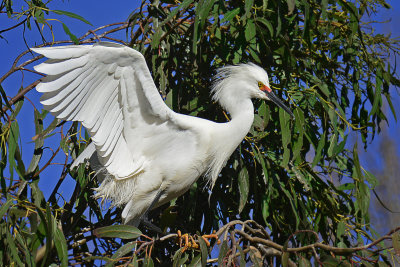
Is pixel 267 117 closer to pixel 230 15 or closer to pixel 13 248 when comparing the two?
pixel 230 15

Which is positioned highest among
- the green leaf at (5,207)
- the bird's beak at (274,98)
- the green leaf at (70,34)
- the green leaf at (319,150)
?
the green leaf at (70,34)

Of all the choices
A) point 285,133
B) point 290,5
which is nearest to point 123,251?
point 285,133

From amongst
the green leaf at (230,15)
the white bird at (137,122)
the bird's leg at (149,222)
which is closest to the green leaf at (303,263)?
the white bird at (137,122)

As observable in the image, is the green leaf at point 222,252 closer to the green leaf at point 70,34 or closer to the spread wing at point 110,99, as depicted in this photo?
the spread wing at point 110,99

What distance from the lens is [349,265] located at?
165cm

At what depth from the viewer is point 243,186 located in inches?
89.7

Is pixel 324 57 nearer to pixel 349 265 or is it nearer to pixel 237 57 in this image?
pixel 237 57

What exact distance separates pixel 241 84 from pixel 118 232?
38.1 inches

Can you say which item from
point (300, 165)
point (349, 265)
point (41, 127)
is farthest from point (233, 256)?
point (41, 127)

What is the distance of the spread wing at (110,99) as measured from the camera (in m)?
2.04

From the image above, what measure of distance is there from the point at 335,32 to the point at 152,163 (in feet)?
3.05

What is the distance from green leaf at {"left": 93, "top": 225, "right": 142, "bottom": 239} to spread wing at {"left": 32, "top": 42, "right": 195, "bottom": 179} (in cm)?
52

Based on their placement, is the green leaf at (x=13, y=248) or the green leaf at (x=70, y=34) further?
the green leaf at (x=70, y=34)

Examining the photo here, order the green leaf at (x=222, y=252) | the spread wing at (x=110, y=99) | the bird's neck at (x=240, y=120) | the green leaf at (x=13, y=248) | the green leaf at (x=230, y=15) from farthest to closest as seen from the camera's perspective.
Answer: the bird's neck at (x=240, y=120) → the green leaf at (x=230, y=15) → the spread wing at (x=110, y=99) → the green leaf at (x=13, y=248) → the green leaf at (x=222, y=252)
